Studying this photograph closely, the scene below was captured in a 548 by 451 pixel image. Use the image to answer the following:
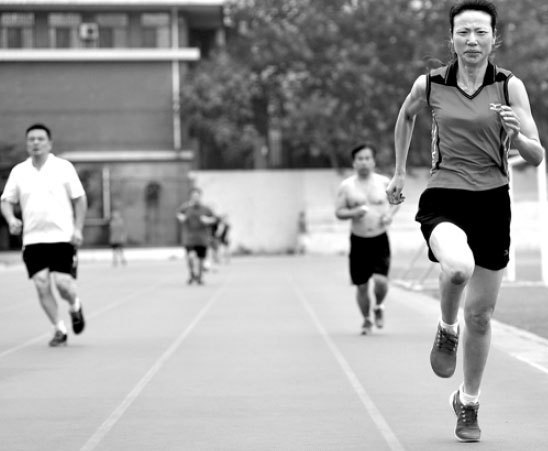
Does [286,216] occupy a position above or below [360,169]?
below

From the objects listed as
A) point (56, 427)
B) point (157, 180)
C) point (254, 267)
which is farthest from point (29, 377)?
point (157, 180)

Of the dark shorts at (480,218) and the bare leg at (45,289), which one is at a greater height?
the dark shorts at (480,218)

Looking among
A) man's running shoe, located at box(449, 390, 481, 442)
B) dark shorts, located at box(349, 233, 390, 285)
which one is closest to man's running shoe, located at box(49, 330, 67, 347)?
dark shorts, located at box(349, 233, 390, 285)

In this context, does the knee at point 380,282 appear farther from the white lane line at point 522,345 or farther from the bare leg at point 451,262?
the bare leg at point 451,262

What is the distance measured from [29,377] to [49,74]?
43587 mm

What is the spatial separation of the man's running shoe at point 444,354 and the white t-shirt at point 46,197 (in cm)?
667

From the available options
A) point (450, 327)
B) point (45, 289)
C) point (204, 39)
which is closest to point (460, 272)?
point (450, 327)

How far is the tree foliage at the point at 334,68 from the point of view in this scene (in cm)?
4906

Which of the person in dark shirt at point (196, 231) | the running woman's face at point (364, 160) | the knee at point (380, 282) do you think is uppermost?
the running woman's face at point (364, 160)

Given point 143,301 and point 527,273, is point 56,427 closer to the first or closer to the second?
point 143,301

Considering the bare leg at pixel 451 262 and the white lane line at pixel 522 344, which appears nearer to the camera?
the bare leg at pixel 451 262

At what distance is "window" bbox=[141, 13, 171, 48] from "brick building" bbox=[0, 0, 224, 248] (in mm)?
41

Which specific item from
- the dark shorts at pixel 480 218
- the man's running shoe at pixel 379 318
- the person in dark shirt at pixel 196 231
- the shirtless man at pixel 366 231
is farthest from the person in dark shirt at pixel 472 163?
the person in dark shirt at pixel 196 231

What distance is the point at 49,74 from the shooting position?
52.7 m
